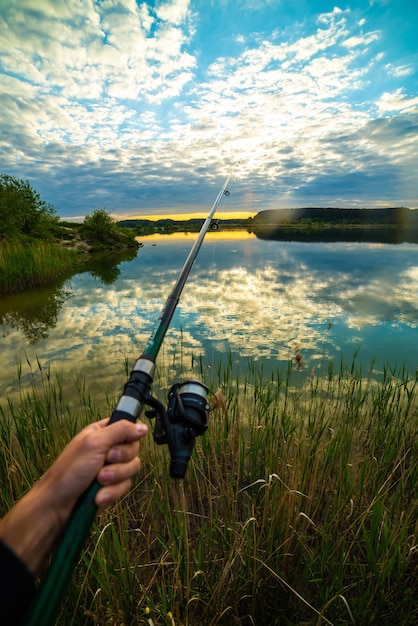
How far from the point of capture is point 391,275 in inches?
682

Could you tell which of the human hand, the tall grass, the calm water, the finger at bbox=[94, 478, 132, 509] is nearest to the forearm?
the human hand

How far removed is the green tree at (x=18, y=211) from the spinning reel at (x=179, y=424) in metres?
18.0

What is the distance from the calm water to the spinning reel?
2207mm

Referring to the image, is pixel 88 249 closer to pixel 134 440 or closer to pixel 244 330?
pixel 244 330

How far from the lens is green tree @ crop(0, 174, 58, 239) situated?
1619 cm

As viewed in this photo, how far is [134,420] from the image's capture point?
46.3 inches

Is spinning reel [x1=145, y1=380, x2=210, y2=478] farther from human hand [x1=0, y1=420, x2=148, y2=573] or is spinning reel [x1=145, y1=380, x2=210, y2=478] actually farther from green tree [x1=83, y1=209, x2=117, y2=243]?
green tree [x1=83, y1=209, x2=117, y2=243]

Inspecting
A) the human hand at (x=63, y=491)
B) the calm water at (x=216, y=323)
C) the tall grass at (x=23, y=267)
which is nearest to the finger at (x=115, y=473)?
the human hand at (x=63, y=491)

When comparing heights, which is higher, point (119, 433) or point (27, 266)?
point (119, 433)

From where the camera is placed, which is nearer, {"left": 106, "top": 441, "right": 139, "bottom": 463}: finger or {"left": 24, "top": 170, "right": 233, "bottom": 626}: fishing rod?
{"left": 24, "top": 170, "right": 233, "bottom": 626}: fishing rod

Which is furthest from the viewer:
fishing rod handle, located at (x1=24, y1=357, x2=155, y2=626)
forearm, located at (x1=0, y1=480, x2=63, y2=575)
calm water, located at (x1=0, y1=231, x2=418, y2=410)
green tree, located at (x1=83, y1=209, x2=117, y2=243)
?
green tree, located at (x1=83, y1=209, x2=117, y2=243)

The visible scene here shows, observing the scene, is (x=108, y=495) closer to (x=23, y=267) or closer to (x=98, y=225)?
(x=23, y=267)

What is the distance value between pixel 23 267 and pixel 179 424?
15.2 metres

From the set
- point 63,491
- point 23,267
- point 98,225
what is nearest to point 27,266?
point 23,267
